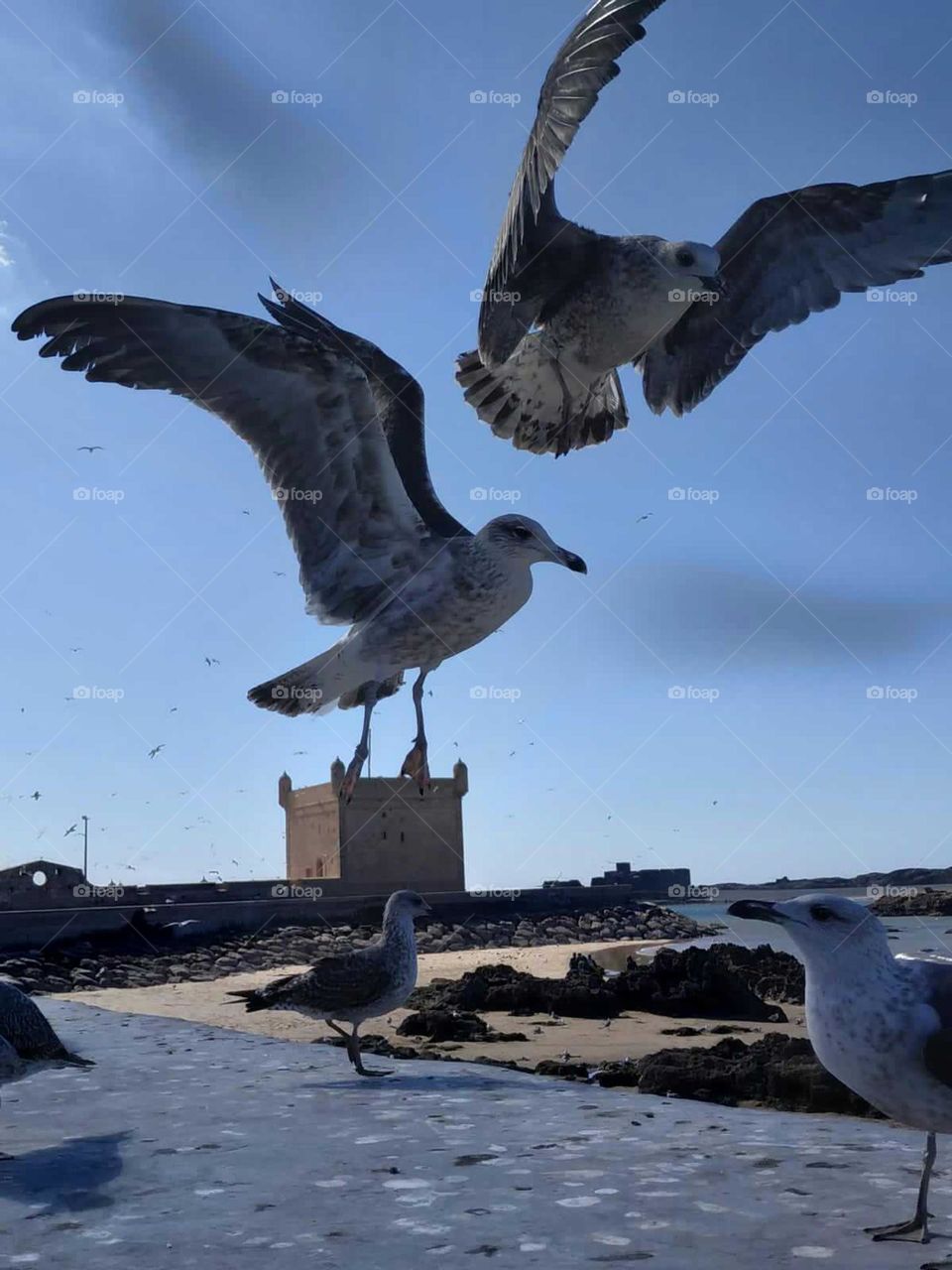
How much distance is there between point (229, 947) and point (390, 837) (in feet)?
59.7

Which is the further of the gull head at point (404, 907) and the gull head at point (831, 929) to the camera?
the gull head at point (404, 907)

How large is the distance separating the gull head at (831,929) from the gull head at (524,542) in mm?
1570

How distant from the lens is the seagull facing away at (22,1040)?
16.1ft

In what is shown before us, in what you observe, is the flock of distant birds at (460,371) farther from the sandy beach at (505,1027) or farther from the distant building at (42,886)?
the distant building at (42,886)

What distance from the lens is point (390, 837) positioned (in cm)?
4256

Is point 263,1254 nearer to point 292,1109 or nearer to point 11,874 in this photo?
point 292,1109

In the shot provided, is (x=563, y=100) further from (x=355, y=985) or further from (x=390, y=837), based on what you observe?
(x=390, y=837)

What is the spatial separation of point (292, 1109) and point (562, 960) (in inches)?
753

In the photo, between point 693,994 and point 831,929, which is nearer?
point 831,929

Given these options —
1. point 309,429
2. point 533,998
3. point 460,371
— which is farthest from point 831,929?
point 533,998

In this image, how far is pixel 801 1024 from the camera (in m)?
10.2

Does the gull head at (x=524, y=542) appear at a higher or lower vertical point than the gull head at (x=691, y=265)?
lower

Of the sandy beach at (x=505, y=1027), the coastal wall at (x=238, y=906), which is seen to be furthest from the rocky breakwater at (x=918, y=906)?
the sandy beach at (x=505, y=1027)

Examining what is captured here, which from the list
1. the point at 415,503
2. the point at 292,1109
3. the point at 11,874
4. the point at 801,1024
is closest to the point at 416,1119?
the point at 292,1109
